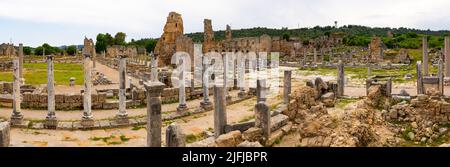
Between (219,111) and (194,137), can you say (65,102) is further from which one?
(219,111)

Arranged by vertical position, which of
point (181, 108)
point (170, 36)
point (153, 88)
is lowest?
point (181, 108)

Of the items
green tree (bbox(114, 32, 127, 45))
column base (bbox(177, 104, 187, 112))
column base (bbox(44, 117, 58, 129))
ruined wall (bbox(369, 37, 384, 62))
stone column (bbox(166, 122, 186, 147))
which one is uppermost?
green tree (bbox(114, 32, 127, 45))

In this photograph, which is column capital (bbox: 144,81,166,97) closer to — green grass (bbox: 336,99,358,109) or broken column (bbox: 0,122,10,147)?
broken column (bbox: 0,122,10,147)

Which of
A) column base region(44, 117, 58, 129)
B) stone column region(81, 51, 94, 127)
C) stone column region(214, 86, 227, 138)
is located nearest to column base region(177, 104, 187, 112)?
stone column region(81, 51, 94, 127)

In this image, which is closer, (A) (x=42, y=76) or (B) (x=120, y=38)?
(A) (x=42, y=76)

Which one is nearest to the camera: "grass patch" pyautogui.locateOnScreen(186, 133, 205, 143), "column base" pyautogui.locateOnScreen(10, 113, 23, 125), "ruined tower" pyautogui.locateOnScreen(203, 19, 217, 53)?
"grass patch" pyautogui.locateOnScreen(186, 133, 205, 143)

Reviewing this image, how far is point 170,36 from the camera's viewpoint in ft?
161

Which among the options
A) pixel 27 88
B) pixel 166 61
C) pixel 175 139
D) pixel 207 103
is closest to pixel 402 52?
pixel 166 61

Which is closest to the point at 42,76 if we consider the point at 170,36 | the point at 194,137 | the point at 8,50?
the point at 170,36

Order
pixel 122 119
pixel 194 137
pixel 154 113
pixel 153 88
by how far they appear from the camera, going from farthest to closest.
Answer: pixel 122 119, pixel 194 137, pixel 154 113, pixel 153 88

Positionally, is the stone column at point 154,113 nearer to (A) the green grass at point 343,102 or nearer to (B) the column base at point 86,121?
(B) the column base at point 86,121

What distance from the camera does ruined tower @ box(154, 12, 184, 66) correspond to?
A: 4875 cm
